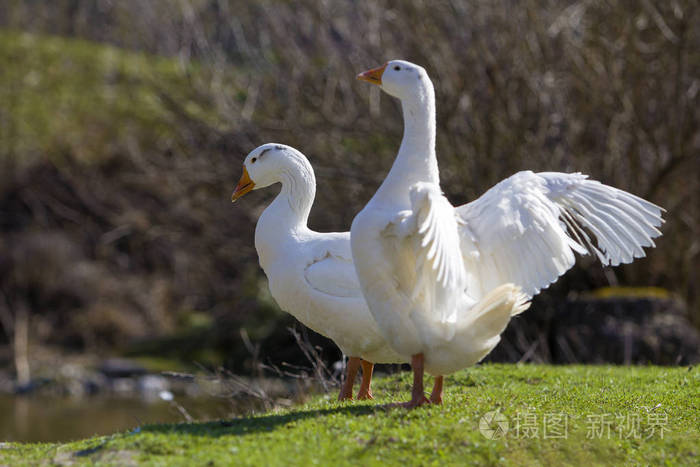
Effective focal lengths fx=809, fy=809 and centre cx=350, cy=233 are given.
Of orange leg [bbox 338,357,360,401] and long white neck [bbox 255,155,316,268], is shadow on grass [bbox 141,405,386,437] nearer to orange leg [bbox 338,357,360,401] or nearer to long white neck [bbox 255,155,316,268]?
orange leg [bbox 338,357,360,401]

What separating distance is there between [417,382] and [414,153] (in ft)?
5.43

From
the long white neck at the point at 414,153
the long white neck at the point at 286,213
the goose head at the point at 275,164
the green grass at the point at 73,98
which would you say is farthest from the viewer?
the green grass at the point at 73,98

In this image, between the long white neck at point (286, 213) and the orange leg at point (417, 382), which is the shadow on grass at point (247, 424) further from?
the long white neck at point (286, 213)

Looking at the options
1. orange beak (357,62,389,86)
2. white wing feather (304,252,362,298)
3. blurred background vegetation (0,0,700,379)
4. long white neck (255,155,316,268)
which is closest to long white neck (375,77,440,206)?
orange beak (357,62,389,86)

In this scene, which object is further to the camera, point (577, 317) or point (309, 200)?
point (577, 317)

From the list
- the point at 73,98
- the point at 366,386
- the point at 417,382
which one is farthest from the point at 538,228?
the point at 73,98

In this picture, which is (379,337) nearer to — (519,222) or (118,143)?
(519,222)

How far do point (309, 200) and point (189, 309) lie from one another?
17351 mm

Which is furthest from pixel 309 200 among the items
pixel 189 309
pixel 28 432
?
pixel 189 309

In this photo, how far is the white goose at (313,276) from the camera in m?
6.94

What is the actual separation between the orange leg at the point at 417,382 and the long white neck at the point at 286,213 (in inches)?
80.7

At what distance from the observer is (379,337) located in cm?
689

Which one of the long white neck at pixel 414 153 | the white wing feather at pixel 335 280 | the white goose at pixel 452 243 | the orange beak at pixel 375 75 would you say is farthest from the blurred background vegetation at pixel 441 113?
the long white neck at pixel 414 153

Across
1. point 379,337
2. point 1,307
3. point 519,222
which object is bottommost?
point 1,307
